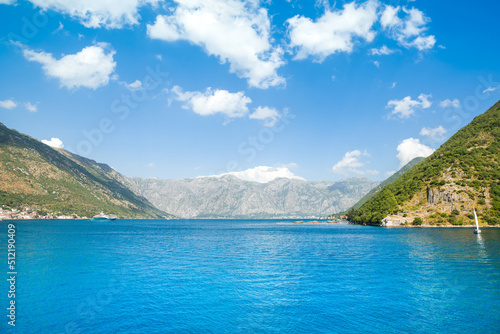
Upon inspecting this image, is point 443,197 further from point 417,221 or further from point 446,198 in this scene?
point 417,221

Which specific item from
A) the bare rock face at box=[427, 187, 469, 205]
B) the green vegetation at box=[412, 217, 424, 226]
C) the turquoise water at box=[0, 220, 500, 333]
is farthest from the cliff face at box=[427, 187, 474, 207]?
the turquoise water at box=[0, 220, 500, 333]

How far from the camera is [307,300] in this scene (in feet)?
116

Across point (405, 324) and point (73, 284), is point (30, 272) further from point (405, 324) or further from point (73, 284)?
point (405, 324)

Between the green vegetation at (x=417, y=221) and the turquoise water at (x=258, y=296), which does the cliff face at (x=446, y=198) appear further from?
the turquoise water at (x=258, y=296)

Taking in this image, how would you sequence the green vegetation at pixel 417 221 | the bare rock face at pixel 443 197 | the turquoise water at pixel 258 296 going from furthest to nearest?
1. the green vegetation at pixel 417 221
2. the bare rock face at pixel 443 197
3. the turquoise water at pixel 258 296

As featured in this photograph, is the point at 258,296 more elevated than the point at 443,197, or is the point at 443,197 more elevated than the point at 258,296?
the point at 443,197

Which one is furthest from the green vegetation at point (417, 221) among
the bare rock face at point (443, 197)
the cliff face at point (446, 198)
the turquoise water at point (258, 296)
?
the turquoise water at point (258, 296)

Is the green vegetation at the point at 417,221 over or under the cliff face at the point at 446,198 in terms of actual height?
under

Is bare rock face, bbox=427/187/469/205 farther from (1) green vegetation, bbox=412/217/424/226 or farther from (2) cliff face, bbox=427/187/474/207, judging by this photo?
(1) green vegetation, bbox=412/217/424/226

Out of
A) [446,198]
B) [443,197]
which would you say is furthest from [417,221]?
[446,198]

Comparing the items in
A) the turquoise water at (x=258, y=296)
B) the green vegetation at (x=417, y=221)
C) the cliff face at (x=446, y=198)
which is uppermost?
the cliff face at (x=446, y=198)

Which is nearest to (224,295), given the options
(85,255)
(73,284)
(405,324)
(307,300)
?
(307,300)

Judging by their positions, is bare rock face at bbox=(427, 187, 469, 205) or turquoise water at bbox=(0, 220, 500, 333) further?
bare rock face at bbox=(427, 187, 469, 205)

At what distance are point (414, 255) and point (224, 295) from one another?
54109 mm
